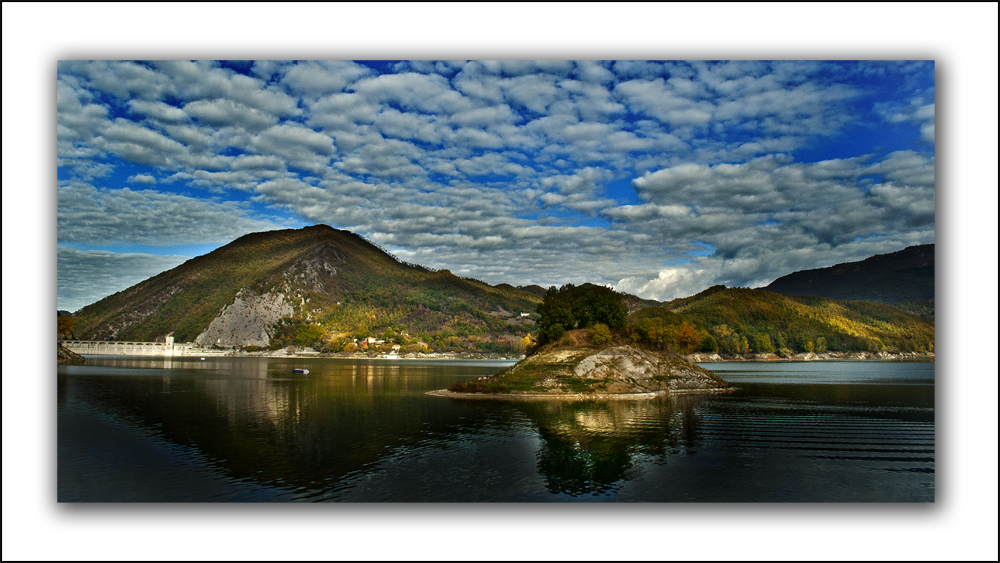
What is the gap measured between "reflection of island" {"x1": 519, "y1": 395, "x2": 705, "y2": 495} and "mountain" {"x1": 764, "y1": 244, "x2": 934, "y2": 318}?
41.3 feet

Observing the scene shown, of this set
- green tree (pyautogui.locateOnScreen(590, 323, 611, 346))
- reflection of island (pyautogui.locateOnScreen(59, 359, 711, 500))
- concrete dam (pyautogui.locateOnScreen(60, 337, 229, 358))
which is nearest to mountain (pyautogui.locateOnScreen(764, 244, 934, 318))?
reflection of island (pyautogui.locateOnScreen(59, 359, 711, 500))

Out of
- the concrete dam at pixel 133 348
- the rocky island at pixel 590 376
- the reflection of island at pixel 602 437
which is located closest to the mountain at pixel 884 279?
the reflection of island at pixel 602 437

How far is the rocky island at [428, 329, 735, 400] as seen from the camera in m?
59.3

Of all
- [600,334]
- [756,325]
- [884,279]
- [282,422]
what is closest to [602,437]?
[884,279]

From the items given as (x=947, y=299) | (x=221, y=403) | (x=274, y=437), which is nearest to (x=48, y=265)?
(x=274, y=437)

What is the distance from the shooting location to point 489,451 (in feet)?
88.4

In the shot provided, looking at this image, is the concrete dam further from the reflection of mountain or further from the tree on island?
the tree on island

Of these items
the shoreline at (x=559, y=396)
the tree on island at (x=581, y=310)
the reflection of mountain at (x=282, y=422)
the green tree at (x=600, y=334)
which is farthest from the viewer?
the tree on island at (x=581, y=310)

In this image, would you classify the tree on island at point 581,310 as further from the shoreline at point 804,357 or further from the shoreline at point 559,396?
the shoreline at point 804,357

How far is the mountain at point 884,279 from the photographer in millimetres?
19000

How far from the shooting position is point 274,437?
30.8 m

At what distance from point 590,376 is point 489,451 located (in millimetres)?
35482

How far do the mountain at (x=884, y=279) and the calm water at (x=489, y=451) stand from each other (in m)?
7.94
